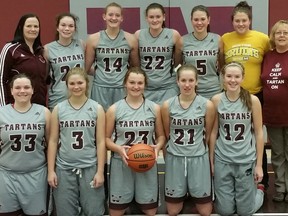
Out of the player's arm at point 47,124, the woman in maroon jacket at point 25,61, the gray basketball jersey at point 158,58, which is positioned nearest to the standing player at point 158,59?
the gray basketball jersey at point 158,58

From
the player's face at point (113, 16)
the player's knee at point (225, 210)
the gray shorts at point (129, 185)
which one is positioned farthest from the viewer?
the player's face at point (113, 16)

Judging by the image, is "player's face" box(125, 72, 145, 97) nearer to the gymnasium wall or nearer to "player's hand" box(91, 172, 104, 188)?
"player's hand" box(91, 172, 104, 188)

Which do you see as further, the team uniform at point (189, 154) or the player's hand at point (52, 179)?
the team uniform at point (189, 154)

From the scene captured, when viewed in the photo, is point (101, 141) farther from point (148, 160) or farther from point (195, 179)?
point (195, 179)

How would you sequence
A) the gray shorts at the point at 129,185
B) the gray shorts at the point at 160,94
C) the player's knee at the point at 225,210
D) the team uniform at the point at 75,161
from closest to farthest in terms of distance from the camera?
the team uniform at the point at 75,161 < the gray shorts at the point at 129,185 < the player's knee at the point at 225,210 < the gray shorts at the point at 160,94

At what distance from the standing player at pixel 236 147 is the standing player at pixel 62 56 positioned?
1.39 meters

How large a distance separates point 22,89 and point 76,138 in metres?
0.60

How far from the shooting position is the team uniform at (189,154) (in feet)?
14.1

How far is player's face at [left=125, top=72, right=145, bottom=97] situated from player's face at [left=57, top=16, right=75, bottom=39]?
79cm

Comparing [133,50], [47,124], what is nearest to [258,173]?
[133,50]

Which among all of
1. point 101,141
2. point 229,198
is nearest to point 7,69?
point 101,141

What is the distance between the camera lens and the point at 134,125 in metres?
4.23

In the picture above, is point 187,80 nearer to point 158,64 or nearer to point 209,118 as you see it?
point 209,118

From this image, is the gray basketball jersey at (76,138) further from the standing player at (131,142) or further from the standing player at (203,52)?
the standing player at (203,52)
